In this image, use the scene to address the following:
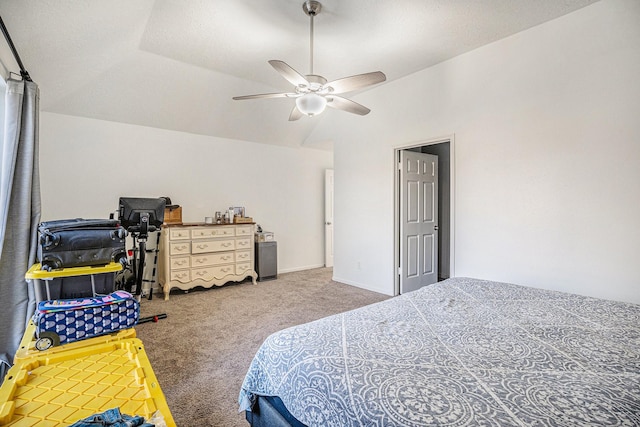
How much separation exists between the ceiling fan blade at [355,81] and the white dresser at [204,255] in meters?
2.86

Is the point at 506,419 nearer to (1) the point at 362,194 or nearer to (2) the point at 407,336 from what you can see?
(2) the point at 407,336

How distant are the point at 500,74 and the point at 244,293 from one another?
4.08 m

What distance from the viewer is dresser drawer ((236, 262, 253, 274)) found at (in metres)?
4.59

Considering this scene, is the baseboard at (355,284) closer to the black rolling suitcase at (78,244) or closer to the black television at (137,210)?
the black television at (137,210)

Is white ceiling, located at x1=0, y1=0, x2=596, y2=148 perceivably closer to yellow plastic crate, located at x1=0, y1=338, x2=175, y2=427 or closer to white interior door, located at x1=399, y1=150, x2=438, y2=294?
white interior door, located at x1=399, y1=150, x2=438, y2=294

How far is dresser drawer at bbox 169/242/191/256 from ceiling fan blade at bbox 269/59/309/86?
9.38ft

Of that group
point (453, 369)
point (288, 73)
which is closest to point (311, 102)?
point (288, 73)

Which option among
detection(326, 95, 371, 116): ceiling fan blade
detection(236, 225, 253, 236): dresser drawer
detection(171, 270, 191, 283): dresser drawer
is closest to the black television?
detection(171, 270, 191, 283): dresser drawer

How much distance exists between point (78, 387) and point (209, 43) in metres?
3.10

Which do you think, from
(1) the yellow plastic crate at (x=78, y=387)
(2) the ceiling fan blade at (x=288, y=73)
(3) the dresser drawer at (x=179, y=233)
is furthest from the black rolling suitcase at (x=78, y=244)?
(3) the dresser drawer at (x=179, y=233)

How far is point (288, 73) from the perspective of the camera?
221 cm

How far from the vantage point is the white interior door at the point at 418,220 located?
4.06 meters

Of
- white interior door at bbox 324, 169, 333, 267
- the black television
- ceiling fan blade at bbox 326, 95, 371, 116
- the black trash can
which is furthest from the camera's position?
white interior door at bbox 324, 169, 333, 267

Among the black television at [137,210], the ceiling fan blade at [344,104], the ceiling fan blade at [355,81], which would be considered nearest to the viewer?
the ceiling fan blade at [355,81]
